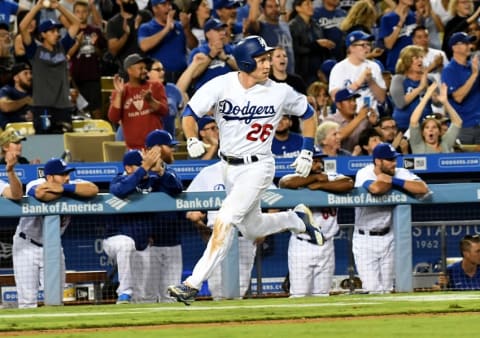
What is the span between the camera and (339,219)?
521 inches

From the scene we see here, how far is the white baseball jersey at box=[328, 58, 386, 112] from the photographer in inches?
607

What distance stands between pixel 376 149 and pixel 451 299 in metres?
2.33

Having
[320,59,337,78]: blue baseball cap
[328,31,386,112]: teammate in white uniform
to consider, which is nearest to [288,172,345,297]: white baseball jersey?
[328,31,386,112]: teammate in white uniform

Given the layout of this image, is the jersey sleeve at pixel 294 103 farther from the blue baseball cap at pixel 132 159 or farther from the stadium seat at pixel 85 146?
the stadium seat at pixel 85 146

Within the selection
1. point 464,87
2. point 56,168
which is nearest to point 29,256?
point 56,168

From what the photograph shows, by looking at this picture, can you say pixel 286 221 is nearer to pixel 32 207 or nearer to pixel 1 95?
pixel 32 207

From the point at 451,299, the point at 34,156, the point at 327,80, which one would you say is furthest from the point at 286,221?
the point at 327,80

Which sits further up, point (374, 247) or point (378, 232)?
point (378, 232)

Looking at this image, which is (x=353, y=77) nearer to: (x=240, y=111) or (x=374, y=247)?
(x=374, y=247)

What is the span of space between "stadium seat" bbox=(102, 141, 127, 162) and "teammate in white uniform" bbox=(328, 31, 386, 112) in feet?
8.61

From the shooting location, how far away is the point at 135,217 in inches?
495

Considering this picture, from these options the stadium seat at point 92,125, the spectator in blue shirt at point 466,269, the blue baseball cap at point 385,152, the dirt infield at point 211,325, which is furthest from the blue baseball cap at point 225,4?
the dirt infield at point 211,325

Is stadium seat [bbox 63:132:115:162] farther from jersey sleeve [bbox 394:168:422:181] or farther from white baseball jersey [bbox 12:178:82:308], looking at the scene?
jersey sleeve [bbox 394:168:422:181]

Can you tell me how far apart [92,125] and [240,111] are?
5004 mm
